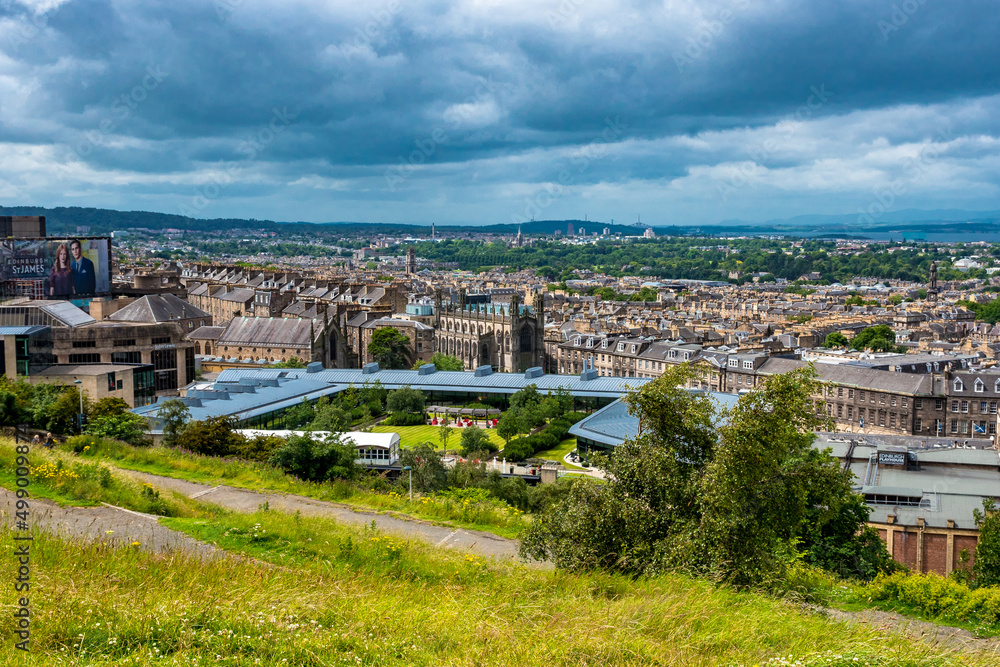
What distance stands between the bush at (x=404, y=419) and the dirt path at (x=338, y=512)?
40.2m

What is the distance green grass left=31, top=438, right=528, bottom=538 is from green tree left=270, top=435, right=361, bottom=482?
3.01ft

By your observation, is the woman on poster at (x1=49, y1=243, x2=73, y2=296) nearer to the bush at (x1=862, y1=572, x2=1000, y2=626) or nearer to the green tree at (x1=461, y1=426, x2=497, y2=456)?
the green tree at (x1=461, y1=426, x2=497, y2=456)

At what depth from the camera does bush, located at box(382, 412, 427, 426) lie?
6675 cm

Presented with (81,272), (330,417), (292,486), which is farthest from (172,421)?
(81,272)

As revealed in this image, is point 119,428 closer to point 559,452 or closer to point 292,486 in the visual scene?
point 292,486

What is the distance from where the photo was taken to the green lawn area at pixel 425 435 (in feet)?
197

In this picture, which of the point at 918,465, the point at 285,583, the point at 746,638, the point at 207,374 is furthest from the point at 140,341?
the point at 746,638

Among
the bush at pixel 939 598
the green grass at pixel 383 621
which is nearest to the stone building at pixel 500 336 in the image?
the bush at pixel 939 598

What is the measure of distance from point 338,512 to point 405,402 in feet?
149

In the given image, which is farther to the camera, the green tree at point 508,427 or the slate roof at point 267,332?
the slate roof at point 267,332

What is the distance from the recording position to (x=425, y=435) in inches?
2473

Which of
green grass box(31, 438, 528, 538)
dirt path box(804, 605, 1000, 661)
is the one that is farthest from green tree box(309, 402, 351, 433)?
dirt path box(804, 605, 1000, 661)

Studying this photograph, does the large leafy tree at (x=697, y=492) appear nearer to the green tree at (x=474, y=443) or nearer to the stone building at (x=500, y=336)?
the green tree at (x=474, y=443)

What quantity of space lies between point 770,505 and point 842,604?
2.98 meters
